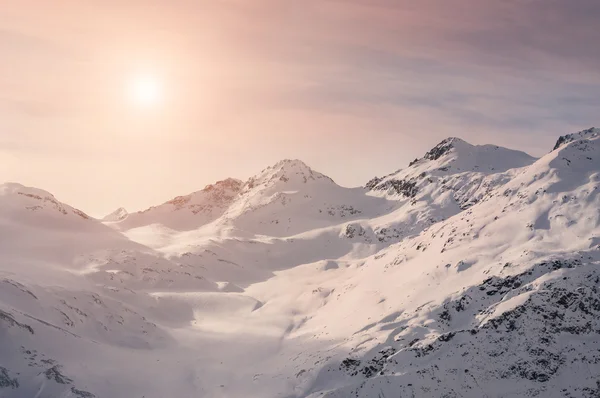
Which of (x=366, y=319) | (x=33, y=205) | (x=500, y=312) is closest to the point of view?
(x=500, y=312)

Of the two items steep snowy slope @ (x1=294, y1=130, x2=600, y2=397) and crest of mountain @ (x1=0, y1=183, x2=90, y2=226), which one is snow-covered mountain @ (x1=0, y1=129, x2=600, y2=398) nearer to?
steep snowy slope @ (x1=294, y1=130, x2=600, y2=397)

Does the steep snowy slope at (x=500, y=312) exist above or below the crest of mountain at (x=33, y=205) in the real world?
below

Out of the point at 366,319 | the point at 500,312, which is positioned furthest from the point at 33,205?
the point at 500,312

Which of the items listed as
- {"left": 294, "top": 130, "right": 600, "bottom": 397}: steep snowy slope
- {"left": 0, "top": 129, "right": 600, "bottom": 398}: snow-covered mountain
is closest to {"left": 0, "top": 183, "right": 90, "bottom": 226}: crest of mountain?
{"left": 0, "top": 129, "right": 600, "bottom": 398}: snow-covered mountain

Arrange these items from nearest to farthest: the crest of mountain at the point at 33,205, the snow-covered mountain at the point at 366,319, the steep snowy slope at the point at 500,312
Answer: the steep snowy slope at the point at 500,312 → the snow-covered mountain at the point at 366,319 → the crest of mountain at the point at 33,205

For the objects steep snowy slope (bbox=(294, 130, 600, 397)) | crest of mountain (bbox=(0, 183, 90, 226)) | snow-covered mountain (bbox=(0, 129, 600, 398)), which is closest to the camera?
steep snowy slope (bbox=(294, 130, 600, 397))

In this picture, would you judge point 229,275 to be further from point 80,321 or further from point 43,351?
point 43,351

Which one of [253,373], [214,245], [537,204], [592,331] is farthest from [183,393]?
[214,245]

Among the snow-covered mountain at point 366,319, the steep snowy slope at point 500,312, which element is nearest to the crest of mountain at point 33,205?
the snow-covered mountain at point 366,319

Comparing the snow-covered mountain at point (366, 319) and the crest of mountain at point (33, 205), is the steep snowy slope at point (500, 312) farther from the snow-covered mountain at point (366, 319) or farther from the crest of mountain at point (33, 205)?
the crest of mountain at point (33, 205)

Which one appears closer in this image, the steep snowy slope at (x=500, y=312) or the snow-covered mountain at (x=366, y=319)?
the steep snowy slope at (x=500, y=312)

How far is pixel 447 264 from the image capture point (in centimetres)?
9750

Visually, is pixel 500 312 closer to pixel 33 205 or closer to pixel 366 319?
pixel 366 319

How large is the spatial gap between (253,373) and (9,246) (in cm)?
9569
